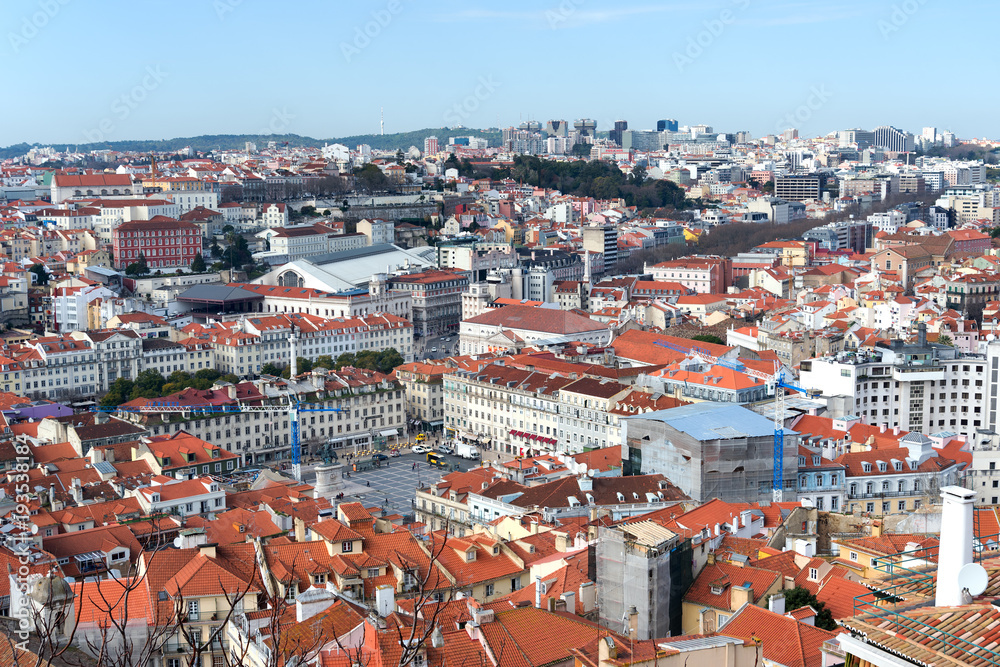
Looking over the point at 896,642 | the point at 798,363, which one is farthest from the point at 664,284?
the point at 896,642

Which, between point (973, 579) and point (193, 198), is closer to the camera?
point (973, 579)

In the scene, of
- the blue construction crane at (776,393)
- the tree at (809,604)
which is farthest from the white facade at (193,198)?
the tree at (809,604)

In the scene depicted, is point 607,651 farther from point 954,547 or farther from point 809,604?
point 954,547

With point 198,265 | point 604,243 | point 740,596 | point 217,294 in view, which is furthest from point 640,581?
point 604,243

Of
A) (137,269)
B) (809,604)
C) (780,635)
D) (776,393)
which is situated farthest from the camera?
(137,269)

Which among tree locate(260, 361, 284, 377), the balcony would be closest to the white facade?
tree locate(260, 361, 284, 377)
